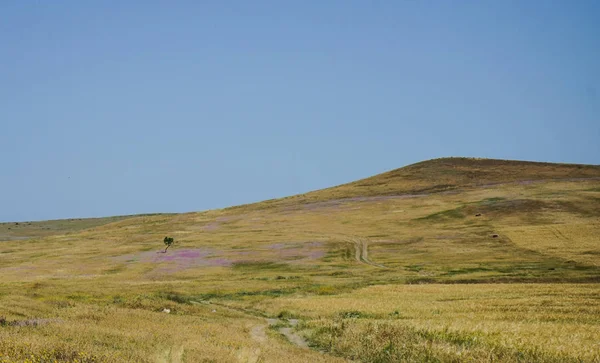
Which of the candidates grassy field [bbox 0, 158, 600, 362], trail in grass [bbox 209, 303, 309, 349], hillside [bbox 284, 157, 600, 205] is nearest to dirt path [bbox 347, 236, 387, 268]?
grassy field [bbox 0, 158, 600, 362]

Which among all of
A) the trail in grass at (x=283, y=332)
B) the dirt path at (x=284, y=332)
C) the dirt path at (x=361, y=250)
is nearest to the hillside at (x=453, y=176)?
the dirt path at (x=361, y=250)

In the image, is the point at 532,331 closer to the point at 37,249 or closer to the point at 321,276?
the point at 321,276

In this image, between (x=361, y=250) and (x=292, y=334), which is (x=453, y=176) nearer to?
(x=361, y=250)

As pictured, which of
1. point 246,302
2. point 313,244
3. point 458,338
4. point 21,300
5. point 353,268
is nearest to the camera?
point 458,338

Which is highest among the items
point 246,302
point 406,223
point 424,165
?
point 424,165

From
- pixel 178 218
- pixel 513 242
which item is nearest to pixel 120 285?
pixel 513 242

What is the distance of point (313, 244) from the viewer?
316ft

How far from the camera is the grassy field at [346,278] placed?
20641 millimetres

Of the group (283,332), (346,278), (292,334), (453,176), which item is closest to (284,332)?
(283,332)

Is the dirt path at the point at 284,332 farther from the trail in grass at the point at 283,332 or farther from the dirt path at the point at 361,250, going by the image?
the dirt path at the point at 361,250

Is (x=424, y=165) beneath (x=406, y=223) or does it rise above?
above

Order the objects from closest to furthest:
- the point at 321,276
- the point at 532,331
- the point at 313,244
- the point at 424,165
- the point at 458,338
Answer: the point at 458,338, the point at 532,331, the point at 321,276, the point at 313,244, the point at 424,165

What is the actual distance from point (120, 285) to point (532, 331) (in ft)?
152

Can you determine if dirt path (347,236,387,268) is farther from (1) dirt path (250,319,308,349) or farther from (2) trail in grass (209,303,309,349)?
(1) dirt path (250,319,308,349)
